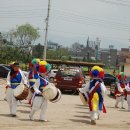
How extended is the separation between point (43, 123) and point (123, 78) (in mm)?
8990

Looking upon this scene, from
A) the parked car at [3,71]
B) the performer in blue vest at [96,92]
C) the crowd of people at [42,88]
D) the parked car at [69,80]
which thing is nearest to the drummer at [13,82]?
the crowd of people at [42,88]

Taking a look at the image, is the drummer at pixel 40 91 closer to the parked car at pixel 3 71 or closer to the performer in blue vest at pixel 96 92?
the performer in blue vest at pixel 96 92

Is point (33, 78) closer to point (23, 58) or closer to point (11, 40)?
point (23, 58)

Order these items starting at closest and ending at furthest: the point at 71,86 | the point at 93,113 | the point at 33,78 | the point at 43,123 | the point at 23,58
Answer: the point at 43,123 < the point at 93,113 < the point at 33,78 < the point at 71,86 < the point at 23,58

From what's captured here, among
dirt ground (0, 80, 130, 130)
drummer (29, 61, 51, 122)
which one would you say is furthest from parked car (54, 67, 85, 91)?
drummer (29, 61, 51, 122)

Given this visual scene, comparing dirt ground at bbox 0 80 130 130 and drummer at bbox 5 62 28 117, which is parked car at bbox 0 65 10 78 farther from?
drummer at bbox 5 62 28 117

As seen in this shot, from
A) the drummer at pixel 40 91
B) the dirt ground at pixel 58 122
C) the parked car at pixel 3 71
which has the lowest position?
the parked car at pixel 3 71

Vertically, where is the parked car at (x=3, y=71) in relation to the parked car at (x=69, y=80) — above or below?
below

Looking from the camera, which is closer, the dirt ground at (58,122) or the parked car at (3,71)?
the dirt ground at (58,122)

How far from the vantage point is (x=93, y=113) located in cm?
1412

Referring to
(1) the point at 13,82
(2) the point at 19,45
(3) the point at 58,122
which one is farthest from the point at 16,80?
(2) the point at 19,45

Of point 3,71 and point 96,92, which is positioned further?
point 3,71

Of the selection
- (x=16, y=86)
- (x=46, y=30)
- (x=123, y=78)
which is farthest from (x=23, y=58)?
(x=16, y=86)

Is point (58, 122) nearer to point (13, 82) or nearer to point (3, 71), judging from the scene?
point (13, 82)
